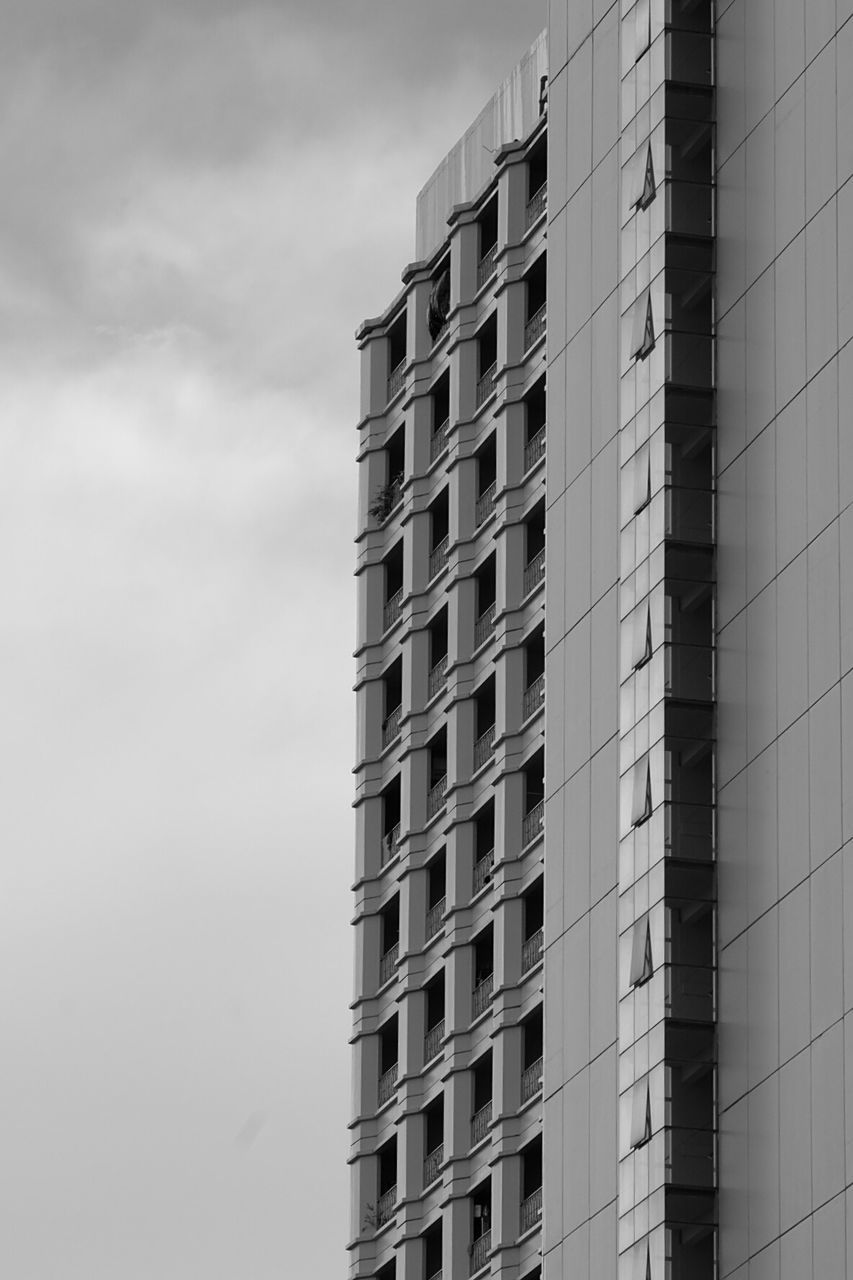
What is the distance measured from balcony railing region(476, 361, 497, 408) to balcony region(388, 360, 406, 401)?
4578mm

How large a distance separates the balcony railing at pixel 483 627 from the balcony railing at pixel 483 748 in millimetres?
2153

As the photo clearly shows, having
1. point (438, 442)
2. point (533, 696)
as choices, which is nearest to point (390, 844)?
point (533, 696)

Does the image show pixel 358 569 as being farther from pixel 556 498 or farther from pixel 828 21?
pixel 828 21

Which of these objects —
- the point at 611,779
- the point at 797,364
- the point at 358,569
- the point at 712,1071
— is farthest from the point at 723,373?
the point at 358,569

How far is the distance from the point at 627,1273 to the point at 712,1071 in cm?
387

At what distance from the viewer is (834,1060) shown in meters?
53.5

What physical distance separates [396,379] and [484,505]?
7.61 meters

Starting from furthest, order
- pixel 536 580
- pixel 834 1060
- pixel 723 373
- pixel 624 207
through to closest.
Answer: pixel 536 580 → pixel 624 207 → pixel 723 373 → pixel 834 1060

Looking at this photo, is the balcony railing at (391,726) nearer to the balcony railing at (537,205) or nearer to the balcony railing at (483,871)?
the balcony railing at (483,871)

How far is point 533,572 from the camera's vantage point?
262 ft

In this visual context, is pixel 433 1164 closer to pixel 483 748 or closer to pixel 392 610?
pixel 483 748

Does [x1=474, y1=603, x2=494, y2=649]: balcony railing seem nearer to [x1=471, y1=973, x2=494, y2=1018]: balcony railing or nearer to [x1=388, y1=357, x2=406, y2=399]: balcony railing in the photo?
[x1=471, y1=973, x2=494, y2=1018]: balcony railing

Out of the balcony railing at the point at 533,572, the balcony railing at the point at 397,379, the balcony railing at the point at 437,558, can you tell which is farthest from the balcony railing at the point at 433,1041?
the balcony railing at the point at 397,379

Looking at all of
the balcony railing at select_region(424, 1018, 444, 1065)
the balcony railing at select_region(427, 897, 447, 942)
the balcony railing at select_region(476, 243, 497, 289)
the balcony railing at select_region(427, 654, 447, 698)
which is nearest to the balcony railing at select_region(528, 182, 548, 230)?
the balcony railing at select_region(476, 243, 497, 289)
